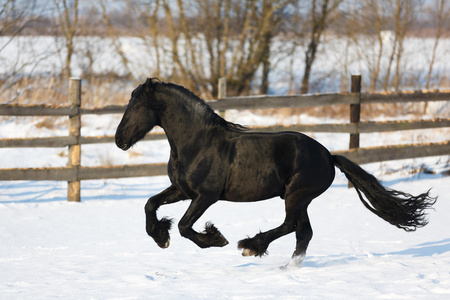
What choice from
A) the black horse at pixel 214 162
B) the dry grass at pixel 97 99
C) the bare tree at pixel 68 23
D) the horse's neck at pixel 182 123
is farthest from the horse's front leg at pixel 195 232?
the bare tree at pixel 68 23

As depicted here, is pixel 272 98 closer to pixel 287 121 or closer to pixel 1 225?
pixel 1 225

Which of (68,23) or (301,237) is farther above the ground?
(68,23)

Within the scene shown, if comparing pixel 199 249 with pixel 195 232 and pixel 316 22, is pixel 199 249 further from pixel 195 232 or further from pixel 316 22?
pixel 316 22

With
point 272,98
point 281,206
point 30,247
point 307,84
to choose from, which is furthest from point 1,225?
point 307,84

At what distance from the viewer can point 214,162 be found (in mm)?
4516

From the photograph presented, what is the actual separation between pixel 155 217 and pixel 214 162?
63cm

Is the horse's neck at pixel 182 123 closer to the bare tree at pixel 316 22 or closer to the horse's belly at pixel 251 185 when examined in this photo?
the horse's belly at pixel 251 185

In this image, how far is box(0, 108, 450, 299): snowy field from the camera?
416 centimetres

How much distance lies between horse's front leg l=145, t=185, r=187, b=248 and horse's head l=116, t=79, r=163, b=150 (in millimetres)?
487

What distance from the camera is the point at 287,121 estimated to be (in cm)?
1396

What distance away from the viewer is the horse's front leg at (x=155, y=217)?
4613 millimetres

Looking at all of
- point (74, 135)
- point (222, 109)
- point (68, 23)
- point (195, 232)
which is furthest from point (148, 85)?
point (68, 23)

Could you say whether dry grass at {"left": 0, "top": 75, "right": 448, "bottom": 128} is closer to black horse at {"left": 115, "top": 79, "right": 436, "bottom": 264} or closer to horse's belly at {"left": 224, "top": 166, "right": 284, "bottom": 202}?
black horse at {"left": 115, "top": 79, "right": 436, "bottom": 264}

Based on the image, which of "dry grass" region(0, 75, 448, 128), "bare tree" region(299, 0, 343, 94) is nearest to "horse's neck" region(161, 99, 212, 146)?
"dry grass" region(0, 75, 448, 128)
